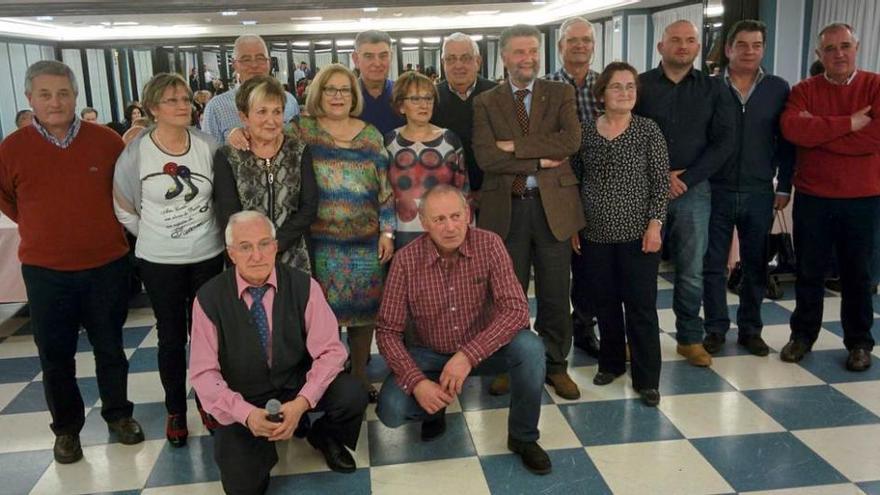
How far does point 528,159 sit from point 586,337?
1205 mm

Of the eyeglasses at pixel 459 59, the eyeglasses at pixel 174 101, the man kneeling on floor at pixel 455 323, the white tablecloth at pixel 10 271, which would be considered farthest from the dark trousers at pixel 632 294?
the white tablecloth at pixel 10 271

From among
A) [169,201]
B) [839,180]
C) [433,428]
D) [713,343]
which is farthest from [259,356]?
[839,180]

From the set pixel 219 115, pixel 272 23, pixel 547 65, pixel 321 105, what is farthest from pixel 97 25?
pixel 321 105

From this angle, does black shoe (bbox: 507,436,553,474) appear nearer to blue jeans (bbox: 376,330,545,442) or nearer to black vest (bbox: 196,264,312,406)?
blue jeans (bbox: 376,330,545,442)

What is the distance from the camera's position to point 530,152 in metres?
3.01

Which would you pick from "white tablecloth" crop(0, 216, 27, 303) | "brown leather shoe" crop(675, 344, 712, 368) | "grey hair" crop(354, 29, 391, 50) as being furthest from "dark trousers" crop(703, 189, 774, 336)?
"white tablecloth" crop(0, 216, 27, 303)

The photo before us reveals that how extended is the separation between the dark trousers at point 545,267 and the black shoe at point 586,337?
48 cm

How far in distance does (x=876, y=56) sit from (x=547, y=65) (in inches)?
398

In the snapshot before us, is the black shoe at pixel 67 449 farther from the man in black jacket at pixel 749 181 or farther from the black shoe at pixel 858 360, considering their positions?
the black shoe at pixel 858 360

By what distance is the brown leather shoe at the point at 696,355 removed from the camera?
3.55 metres

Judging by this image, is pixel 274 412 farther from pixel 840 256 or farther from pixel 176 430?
pixel 840 256

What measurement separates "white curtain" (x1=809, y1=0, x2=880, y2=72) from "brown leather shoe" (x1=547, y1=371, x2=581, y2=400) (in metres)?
6.35

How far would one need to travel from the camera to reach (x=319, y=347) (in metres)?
2.56

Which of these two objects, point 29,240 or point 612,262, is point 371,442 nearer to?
point 612,262
